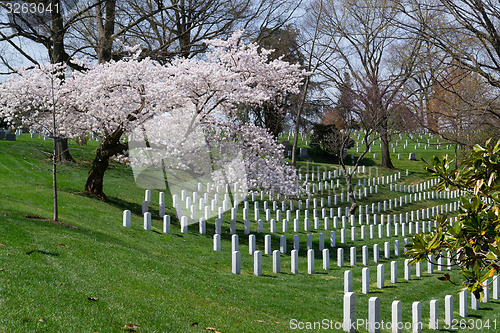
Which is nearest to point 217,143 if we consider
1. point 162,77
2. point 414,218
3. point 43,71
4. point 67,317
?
point 162,77

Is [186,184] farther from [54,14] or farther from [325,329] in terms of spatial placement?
[325,329]

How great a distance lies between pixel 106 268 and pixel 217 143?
25.8 feet

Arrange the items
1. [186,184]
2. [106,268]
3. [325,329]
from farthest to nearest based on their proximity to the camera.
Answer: [186,184] → [106,268] → [325,329]

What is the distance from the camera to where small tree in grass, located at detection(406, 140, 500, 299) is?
155 inches

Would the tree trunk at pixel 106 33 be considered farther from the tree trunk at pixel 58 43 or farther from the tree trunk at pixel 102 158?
the tree trunk at pixel 102 158

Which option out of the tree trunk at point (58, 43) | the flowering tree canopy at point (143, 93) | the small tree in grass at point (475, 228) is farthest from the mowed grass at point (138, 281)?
the tree trunk at point (58, 43)

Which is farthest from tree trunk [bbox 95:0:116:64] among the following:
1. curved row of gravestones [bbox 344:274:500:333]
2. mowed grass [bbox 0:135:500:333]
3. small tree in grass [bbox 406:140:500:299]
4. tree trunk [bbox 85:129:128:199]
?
small tree in grass [bbox 406:140:500:299]

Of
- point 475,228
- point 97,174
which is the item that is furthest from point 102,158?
point 475,228

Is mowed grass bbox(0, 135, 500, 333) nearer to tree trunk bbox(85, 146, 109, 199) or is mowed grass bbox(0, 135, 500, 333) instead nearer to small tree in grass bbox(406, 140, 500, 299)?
tree trunk bbox(85, 146, 109, 199)

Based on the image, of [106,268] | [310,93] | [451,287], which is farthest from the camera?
[310,93]

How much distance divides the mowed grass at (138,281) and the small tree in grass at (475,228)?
3.20m

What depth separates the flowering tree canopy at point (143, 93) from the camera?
13.9 m

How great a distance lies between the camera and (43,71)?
51.2 feet

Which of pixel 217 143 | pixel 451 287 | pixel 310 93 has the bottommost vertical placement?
pixel 451 287
